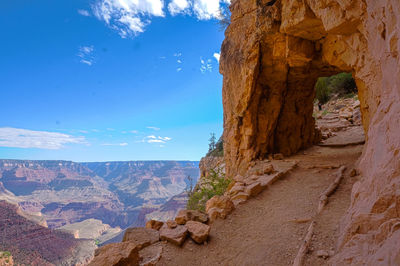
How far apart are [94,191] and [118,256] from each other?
128980 mm

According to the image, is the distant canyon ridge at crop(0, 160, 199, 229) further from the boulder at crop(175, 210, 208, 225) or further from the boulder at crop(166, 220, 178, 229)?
the boulder at crop(166, 220, 178, 229)

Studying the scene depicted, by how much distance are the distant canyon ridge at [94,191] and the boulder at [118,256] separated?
6216 cm

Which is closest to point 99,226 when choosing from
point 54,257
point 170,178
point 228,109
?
point 54,257

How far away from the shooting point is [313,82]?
996 cm

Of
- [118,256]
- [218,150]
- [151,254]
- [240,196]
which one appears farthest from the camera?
[218,150]

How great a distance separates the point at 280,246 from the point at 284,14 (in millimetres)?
6454

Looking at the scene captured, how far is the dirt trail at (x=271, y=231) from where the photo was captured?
9.96 ft

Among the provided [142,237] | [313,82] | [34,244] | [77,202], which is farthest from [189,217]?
[77,202]

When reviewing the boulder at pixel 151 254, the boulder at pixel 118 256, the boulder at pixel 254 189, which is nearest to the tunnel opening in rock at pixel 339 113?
the boulder at pixel 254 189

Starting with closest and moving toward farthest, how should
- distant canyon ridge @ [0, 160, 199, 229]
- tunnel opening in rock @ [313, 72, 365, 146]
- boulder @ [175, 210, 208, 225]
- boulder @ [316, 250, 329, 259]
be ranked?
boulder @ [316, 250, 329, 259] < boulder @ [175, 210, 208, 225] < tunnel opening in rock @ [313, 72, 365, 146] < distant canyon ridge @ [0, 160, 199, 229]

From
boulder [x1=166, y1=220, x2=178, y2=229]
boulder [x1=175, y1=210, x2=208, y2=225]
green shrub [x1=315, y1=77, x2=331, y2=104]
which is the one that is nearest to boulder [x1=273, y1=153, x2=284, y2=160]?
boulder [x1=175, y1=210, x2=208, y2=225]

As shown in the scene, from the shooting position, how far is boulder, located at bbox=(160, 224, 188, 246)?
353 cm

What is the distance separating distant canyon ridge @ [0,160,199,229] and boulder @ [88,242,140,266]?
62161 millimetres

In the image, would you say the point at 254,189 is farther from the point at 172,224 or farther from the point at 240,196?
the point at 172,224
